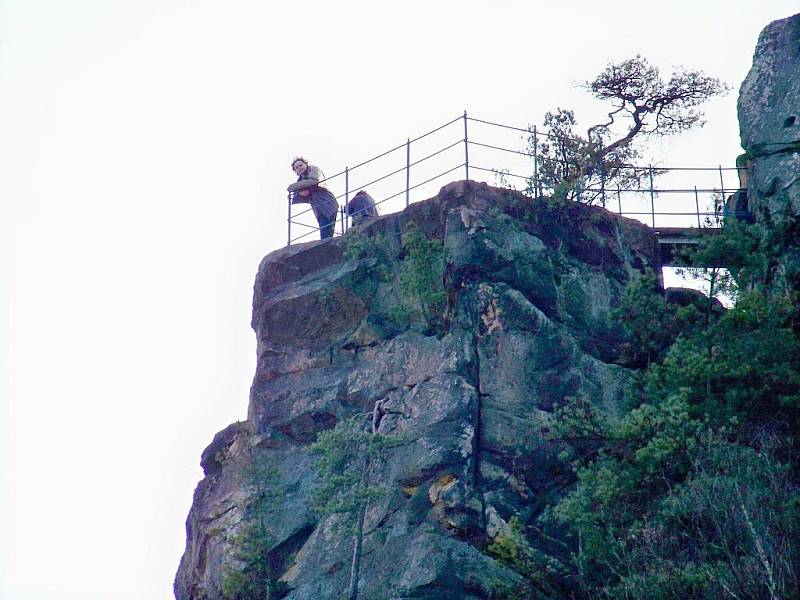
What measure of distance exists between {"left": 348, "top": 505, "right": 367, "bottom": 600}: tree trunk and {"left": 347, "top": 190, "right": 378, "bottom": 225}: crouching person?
777 cm

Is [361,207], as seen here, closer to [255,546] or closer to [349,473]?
[349,473]

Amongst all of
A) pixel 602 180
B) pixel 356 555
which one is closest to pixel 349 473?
pixel 356 555

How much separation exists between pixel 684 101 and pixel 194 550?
46.9 feet

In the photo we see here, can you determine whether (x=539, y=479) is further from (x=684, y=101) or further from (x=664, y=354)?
(x=684, y=101)

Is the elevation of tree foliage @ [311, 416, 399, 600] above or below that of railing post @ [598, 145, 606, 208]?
below

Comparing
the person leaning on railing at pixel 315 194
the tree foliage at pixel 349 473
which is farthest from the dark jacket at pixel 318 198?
the tree foliage at pixel 349 473

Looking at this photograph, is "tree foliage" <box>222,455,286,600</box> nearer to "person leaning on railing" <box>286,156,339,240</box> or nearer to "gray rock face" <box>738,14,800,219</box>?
"person leaning on railing" <box>286,156,339,240</box>

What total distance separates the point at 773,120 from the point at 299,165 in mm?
9918

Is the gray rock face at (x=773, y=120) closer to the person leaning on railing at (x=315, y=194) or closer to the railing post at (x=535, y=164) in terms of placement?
the railing post at (x=535, y=164)

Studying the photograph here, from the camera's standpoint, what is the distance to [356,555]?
2669 cm

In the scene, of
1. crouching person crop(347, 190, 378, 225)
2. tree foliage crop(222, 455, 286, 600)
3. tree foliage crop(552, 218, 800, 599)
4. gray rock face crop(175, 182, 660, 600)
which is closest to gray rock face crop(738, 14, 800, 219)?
tree foliage crop(552, 218, 800, 599)

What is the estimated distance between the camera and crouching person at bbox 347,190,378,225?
109 feet

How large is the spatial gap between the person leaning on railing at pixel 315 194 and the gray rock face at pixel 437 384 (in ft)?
4.96

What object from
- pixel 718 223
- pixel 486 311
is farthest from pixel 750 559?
pixel 718 223
